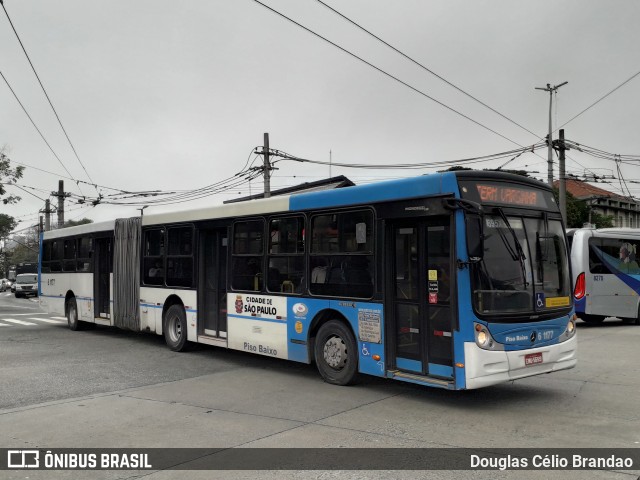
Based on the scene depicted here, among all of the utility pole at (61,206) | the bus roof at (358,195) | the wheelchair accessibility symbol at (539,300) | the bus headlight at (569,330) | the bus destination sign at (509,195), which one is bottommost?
the bus headlight at (569,330)

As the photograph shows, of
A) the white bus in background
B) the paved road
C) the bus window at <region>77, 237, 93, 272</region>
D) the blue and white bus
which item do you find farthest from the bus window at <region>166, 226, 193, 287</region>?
the white bus in background

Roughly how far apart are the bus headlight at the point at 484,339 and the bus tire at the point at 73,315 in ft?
44.0

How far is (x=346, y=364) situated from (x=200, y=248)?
4.53 metres

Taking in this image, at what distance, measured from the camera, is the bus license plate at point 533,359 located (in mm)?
7230

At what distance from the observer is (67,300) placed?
17453 mm

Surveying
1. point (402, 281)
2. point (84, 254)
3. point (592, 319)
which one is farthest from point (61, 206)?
point (402, 281)

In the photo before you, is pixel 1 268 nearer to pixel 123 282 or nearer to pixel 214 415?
pixel 123 282

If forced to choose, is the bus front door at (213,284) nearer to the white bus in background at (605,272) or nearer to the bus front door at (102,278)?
the bus front door at (102,278)

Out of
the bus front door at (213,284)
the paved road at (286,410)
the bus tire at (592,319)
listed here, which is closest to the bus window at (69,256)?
the paved road at (286,410)

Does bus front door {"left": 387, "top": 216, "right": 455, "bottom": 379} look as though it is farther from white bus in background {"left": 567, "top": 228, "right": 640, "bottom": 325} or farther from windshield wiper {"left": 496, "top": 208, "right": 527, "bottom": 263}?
white bus in background {"left": 567, "top": 228, "right": 640, "bottom": 325}

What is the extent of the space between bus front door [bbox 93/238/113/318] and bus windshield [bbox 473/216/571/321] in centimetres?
1100

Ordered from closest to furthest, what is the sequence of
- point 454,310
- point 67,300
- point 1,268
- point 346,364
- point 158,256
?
point 454,310 < point 346,364 < point 158,256 < point 67,300 < point 1,268

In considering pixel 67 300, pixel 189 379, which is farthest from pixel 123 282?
pixel 189 379

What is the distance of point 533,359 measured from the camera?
730 centimetres
